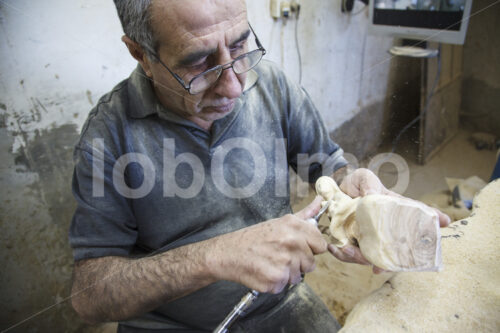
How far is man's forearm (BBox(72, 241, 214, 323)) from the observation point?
2.67ft

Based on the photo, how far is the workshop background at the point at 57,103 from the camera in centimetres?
87

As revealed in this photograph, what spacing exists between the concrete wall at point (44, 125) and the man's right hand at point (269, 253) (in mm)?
691

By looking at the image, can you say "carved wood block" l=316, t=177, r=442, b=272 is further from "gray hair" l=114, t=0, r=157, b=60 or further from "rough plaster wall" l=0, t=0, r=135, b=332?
"rough plaster wall" l=0, t=0, r=135, b=332

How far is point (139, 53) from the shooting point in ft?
2.85

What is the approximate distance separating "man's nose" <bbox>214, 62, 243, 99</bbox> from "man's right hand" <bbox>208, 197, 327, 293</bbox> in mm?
366

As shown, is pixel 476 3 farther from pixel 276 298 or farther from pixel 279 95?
pixel 276 298

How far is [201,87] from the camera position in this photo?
839 mm

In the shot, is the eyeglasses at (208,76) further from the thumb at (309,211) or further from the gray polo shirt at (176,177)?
the thumb at (309,211)

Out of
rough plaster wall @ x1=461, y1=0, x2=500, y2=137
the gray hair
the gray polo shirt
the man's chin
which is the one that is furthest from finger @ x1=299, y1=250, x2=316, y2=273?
rough plaster wall @ x1=461, y1=0, x2=500, y2=137

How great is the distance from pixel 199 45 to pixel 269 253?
523mm

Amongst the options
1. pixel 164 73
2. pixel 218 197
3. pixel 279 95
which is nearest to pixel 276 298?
pixel 218 197

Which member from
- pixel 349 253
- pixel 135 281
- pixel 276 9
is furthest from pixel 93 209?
pixel 276 9

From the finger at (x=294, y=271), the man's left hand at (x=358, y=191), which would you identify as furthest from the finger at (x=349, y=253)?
the finger at (x=294, y=271)

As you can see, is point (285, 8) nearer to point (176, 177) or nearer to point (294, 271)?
point (176, 177)
